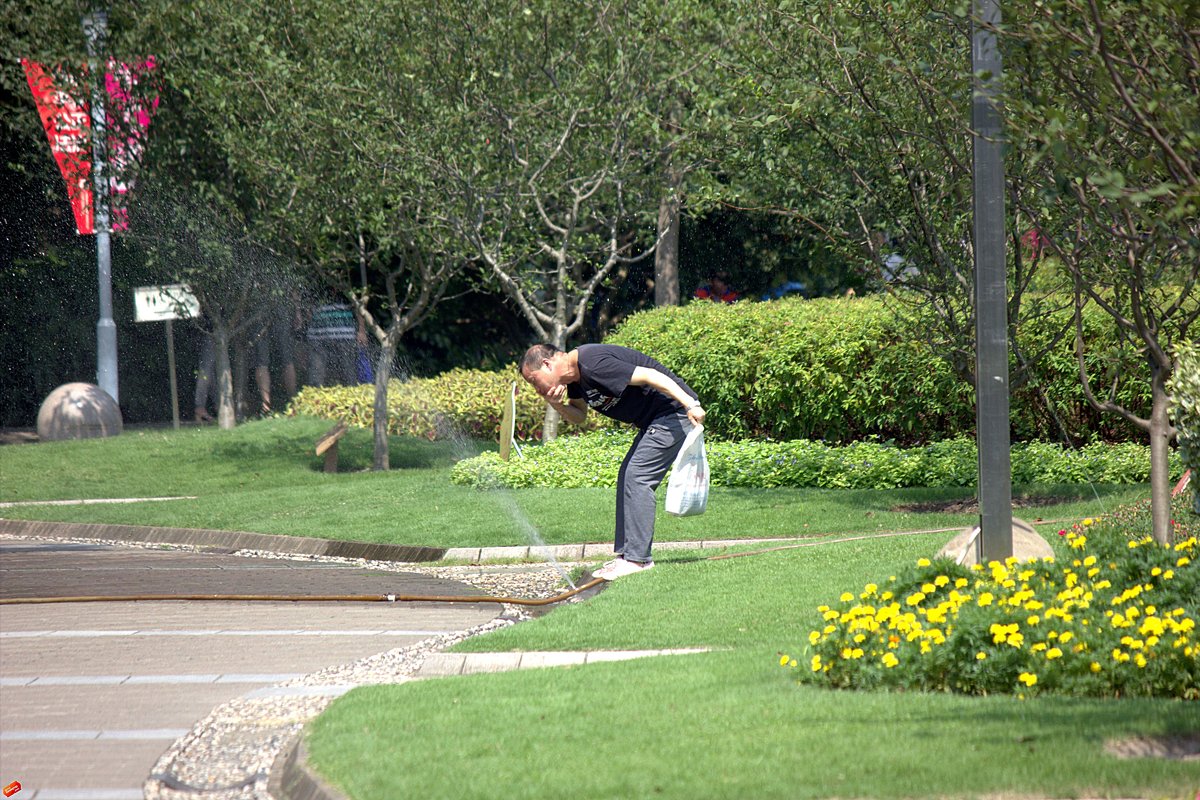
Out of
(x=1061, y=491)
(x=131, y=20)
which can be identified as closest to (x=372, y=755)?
(x=1061, y=491)

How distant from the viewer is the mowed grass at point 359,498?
11523mm

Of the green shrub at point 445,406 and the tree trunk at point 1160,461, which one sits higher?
the tree trunk at point 1160,461

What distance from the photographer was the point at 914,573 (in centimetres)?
634

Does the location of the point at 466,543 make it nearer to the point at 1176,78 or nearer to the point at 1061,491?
the point at 1061,491

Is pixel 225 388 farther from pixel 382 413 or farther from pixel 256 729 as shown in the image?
pixel 256 729

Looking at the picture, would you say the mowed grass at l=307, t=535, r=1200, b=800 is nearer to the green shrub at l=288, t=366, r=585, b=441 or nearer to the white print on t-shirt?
the white print on t-shirt

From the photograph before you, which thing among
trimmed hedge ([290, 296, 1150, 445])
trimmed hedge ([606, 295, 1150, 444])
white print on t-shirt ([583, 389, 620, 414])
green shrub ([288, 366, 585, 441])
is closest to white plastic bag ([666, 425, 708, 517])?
A: white print on t-shirt ([583, 389, 620, 414])

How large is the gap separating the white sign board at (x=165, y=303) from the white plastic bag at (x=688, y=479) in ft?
48.1

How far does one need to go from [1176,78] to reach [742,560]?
4.53 m

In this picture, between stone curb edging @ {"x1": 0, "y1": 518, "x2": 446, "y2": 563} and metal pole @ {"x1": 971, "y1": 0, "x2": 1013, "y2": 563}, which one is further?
stone curb edging @ {"x1": 0, "y1": 518, "x2": 446, "y2": 563}

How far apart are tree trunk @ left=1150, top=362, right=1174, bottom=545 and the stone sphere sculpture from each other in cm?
1855

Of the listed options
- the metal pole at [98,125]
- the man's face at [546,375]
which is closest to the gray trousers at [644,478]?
the man's face at [546,375]

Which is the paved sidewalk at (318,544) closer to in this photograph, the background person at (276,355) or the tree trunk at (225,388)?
the tree trunk at (225,388)

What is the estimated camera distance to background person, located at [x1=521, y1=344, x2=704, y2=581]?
8.38m
